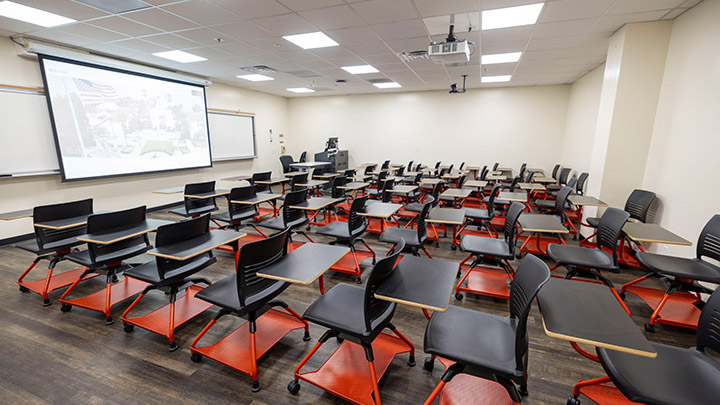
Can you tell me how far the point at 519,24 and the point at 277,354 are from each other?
487cm

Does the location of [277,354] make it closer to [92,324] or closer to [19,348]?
[92,324]

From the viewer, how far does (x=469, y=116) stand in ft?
29.3

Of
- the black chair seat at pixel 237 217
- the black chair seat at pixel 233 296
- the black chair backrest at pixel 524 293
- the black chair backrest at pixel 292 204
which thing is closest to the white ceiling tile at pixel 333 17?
the black chair backrest at pixel 292 204

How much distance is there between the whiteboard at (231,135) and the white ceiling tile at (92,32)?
3.23 m

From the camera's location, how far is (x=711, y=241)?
8.39 ft

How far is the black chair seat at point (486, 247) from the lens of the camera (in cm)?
288

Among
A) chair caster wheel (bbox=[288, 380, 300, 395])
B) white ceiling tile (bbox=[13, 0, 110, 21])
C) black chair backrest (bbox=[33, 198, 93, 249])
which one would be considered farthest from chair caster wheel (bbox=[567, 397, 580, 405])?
white ceiling tile (bbox=[13, 0, 110, 21])

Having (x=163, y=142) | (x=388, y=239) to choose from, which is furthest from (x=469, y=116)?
(x=163, y=142)

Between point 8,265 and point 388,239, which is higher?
point 388,239

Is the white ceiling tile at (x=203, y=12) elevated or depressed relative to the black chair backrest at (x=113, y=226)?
elevated

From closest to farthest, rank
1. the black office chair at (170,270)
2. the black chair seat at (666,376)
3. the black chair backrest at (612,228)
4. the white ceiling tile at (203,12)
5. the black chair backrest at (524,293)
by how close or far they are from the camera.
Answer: the black chair seat at (666,376) < the black chair backrest at (524,293) < the black office chair at (170,270) < the black chair backrest at (612,228) < the white ceiling tile at (203,12)

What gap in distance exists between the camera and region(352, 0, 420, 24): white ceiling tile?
3281mm

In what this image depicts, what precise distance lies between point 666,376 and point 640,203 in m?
3.44

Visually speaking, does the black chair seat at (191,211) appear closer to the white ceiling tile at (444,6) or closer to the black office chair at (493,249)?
the black office chair at (493,249)
